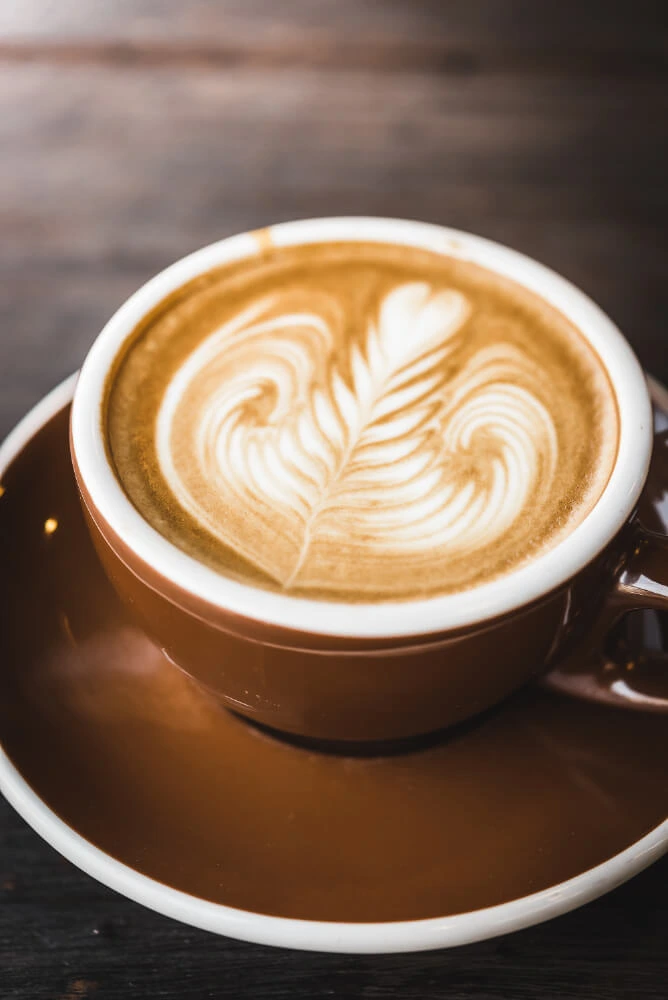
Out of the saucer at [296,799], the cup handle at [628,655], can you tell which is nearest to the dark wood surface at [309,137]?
the saucer at [296,799]

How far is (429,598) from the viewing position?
743 millimetres

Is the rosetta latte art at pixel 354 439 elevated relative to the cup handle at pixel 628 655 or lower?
elevated

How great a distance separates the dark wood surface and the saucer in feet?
0.44

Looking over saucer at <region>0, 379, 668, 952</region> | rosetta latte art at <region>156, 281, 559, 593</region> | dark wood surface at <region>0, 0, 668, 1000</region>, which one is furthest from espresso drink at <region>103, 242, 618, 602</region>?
dark wood surface at <region>0, 0, 668, 1000</region>

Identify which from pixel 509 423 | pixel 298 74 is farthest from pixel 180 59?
pixel 509 423

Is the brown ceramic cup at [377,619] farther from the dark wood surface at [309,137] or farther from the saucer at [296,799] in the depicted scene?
the dark wood surface at [309,137]

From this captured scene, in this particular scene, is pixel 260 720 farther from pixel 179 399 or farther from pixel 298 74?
pixel 298 74

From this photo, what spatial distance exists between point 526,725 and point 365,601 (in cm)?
24

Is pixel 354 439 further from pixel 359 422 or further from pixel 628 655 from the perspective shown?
pixel 628 655

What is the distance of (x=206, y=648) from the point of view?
76cm

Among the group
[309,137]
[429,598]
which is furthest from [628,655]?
[309,137]

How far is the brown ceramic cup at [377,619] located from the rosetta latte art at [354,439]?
60mm

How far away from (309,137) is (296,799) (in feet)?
3.93

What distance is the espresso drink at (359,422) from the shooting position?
2.61 feet
